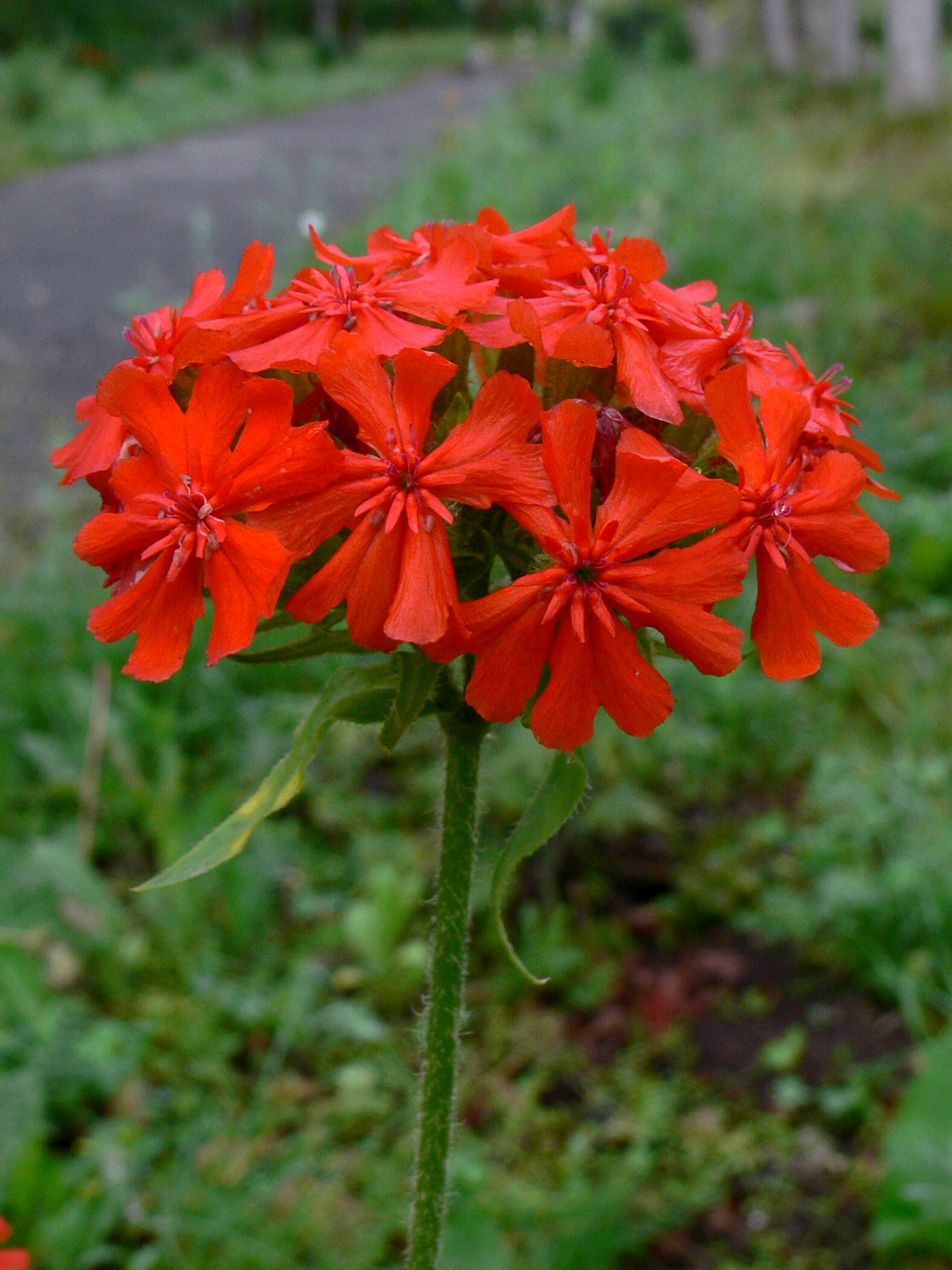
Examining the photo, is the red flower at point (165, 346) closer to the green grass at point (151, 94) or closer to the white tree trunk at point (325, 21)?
the green grass at point (151, 94)

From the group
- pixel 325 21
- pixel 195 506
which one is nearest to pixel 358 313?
pixel 195 506

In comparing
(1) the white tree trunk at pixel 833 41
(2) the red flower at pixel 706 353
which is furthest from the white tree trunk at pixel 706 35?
(2) the red flower at pixel 706 353

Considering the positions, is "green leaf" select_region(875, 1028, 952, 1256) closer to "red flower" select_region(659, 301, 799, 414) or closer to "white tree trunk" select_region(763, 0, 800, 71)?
"red flower" select_region(659, 301, 799, 414)

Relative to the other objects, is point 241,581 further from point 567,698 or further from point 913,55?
point 913,55

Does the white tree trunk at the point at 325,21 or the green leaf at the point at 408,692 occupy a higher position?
the white tree trunk at the point at 325,21

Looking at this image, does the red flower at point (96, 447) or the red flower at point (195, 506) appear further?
the red flower at point (96, 447)

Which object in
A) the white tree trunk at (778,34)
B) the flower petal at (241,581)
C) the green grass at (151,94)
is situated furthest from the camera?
the white tree trunk at (778,34)

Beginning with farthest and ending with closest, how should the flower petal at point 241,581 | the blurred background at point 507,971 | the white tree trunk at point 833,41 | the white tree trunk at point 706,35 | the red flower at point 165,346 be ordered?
the white tree trunk at point 706,35, the white tree trunk at point 833,41, the blurred background at point 507,971, the red flower at point 165,346, the flower petal at point 241,581

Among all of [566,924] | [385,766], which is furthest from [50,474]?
[566,924]

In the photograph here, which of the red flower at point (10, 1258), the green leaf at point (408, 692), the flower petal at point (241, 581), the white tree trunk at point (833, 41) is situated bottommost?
the red flower at point (10, 1258)
